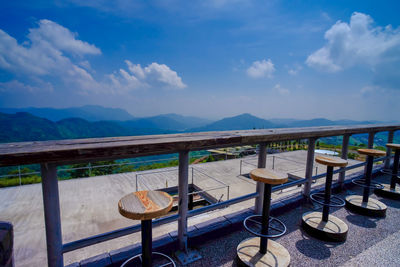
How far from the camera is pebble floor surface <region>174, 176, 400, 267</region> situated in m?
1.67

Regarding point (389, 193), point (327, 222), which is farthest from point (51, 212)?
point (389, 193)

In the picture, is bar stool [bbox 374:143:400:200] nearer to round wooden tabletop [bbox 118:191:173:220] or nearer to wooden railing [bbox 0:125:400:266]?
wooden railing [bbox 0:125:400:266]

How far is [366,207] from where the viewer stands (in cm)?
247

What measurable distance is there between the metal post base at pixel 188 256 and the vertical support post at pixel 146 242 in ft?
1.90

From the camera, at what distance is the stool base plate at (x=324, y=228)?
76.4 inches

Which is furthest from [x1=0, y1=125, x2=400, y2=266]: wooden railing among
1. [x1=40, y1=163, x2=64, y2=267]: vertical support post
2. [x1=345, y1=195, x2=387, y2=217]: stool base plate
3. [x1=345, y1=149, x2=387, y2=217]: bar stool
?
[x1=345, y1=195, x2=387, y2=217]: stool base plate

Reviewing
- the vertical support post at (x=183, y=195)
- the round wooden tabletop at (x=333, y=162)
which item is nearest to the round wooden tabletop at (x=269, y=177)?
the vertical support post at (x=183, y=195)

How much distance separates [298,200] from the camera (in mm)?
2645

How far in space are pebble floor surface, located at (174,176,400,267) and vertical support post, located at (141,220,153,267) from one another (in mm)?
634

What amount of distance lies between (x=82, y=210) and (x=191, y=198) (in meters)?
3.36

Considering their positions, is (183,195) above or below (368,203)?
above

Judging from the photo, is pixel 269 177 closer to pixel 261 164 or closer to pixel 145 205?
pixel 261 164

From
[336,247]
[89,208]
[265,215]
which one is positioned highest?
[265,215]

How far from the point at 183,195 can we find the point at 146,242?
0.58 meters
